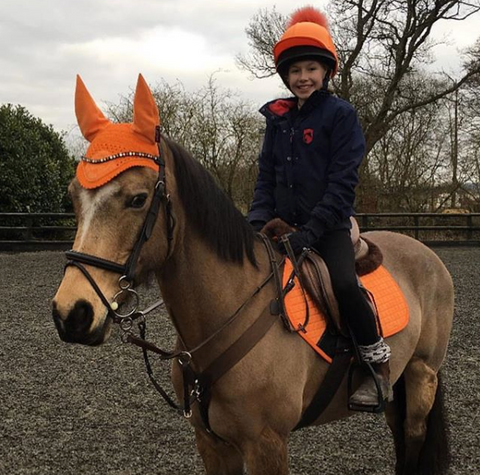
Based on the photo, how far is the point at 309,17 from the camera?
2859 millimetres

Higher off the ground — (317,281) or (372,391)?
(317,281)

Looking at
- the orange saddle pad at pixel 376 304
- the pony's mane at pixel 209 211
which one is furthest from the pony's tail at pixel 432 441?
the pony's mane at pixel 209 211

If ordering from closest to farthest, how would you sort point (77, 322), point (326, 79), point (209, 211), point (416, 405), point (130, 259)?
point (77, 322) → point (130, 259) → point (209, 211) → point (326, 79) → point (416, 405)

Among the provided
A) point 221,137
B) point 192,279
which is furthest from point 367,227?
point 192,279

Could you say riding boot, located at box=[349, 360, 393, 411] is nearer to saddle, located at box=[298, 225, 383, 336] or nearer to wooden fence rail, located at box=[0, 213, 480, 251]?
saddle, located at box=[298, 225, 383, 336]

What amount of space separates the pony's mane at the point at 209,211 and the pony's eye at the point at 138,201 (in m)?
0.23

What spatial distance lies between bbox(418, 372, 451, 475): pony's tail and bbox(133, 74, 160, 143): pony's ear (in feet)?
8.51

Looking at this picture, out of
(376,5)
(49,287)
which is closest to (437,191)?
(376,5)

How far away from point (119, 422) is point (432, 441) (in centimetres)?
260

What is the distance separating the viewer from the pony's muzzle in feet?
5.68

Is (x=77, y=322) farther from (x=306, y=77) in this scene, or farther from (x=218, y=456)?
(x=306, y=77)

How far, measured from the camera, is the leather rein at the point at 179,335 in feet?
5.98

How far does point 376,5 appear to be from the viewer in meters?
18.1

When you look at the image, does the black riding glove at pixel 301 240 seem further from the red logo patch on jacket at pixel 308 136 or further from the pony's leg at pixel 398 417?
the pony's leg at pixel 398 417
